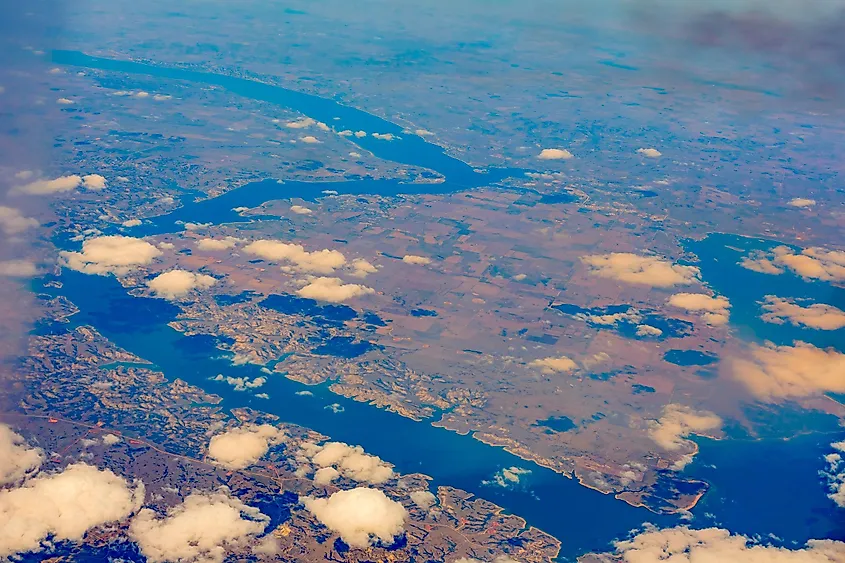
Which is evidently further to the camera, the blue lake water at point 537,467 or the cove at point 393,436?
the blue lake water at point 537,467

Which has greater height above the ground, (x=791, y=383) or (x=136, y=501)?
(x=791, y=383)

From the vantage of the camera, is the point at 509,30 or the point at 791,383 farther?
the point at 509,30

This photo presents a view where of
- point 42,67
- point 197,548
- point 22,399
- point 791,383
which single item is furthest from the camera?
point 42,67

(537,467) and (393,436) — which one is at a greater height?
(537,467)

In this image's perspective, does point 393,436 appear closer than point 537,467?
No

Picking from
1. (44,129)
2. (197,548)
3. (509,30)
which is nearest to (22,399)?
(197,548)

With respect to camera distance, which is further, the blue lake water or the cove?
the blue lake water

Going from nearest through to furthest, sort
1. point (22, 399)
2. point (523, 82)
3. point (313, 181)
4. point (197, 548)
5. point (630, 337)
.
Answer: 1. point (197, 548)
2. point (22, 399)
3. point (630, 337)
4. point (313, 181)
5. point (523, 82)

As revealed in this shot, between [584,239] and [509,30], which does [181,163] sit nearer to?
[584,239]
